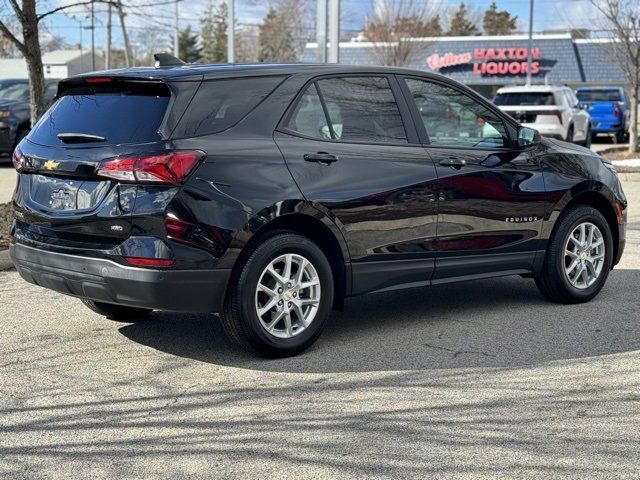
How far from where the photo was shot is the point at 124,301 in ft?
17.6

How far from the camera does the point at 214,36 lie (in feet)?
354

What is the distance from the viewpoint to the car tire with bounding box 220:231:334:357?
5.49m

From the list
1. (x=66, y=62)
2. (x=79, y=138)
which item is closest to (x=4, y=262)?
(x=79, y=138)

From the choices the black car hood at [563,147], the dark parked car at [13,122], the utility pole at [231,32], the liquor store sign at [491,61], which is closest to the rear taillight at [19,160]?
the black car hood at [563,147]

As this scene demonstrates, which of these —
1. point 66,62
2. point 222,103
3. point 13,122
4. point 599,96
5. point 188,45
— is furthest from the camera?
point 188,45

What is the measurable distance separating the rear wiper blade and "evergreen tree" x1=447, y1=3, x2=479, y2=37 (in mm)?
91576

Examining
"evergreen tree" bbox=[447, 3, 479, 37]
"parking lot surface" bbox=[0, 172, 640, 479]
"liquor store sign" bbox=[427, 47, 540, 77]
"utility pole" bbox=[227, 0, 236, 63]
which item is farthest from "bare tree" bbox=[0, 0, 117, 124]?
"evergreen tree" bbox=[447, 3, 479, 37]

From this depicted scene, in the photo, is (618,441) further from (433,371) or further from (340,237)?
(340,237)

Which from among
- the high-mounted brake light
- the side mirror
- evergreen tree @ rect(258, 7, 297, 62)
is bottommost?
the side mirror

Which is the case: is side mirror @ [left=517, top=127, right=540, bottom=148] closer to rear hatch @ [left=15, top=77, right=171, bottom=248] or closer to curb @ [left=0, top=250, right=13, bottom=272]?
rear hatch @ [left=15, top=77, right=171, bottom=248]

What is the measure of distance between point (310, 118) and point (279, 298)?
1139mm

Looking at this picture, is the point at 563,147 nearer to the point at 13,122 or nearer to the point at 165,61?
the point at 165,61

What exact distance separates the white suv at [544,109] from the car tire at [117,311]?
1543cm

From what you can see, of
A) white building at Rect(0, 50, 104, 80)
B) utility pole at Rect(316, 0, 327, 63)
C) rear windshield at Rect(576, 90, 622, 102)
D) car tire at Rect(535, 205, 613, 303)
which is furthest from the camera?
white building at Rect(0, 50, 104, 80)
